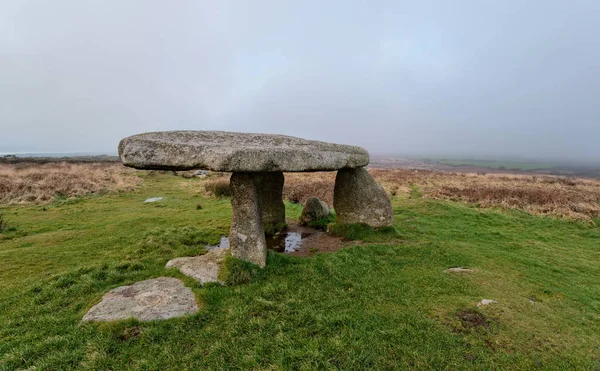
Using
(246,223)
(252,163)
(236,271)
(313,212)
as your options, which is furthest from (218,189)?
(252,163)

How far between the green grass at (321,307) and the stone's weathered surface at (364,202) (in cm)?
49

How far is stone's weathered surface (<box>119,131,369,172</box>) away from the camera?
6203 millimetres

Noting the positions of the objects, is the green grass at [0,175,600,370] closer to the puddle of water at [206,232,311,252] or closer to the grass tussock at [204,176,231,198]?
the puddle of water at [206,232,311,252]

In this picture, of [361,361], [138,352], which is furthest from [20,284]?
[361,361]

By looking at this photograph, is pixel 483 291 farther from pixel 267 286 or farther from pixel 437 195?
pixel 437 195

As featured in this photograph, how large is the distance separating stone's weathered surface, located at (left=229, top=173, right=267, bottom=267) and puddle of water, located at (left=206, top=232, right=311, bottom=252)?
2.06 m

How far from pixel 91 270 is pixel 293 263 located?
5186mm

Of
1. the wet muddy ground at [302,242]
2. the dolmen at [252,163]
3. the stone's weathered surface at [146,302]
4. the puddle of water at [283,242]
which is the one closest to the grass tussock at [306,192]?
the wet muddy ground at [302,242]

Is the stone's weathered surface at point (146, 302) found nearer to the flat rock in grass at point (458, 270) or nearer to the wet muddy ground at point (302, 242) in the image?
the wet muddy ground at point (302, 242)

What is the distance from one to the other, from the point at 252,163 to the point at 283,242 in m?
4.94

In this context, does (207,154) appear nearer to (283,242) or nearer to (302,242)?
(283,242)

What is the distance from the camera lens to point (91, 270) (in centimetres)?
727

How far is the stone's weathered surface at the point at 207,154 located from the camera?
20.4 feet

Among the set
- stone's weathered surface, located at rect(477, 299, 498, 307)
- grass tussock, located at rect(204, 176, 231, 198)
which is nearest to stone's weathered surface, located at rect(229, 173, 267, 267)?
stone's weathered surface, located at rect(477, 299, 498, 307)
